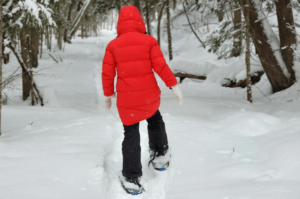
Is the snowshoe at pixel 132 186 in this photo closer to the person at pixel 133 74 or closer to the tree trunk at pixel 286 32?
the person at pixel 133 74

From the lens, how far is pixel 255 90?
25.8ft

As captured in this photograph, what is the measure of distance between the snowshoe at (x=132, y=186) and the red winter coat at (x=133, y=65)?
1.96 feet

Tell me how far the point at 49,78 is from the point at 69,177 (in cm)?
925

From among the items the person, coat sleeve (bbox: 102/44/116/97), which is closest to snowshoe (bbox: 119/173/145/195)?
the person

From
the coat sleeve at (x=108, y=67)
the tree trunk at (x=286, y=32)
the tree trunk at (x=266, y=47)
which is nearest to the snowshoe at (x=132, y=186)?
the coat sleeve at (x=108, y=67)

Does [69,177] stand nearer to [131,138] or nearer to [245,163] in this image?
[131,138]

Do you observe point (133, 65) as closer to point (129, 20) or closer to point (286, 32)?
point (129, 20)

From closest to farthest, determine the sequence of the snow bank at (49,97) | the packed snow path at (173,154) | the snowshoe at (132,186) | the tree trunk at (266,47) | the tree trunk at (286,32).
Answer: the packed snow path at (173,154) → the snowshoe at (132,186) → the tree trunk at (286,32) → the tree trunk at (266,47) → the snow bank at (49,97)

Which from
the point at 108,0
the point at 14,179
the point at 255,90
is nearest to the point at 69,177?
the point at 14,179

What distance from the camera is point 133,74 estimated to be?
2518 millimetres

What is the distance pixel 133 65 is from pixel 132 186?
1225mm

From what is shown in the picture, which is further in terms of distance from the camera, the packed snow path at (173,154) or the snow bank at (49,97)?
the snow bank at (49,97)

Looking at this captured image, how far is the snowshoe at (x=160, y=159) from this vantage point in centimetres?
289

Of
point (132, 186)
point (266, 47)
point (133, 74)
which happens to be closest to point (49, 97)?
point (133, 74)
